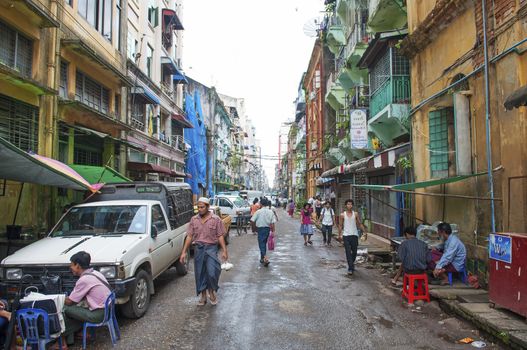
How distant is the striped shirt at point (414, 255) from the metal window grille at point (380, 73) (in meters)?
8.14

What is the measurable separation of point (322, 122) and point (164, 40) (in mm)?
14901

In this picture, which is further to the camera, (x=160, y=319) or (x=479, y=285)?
(x=479, y=285)

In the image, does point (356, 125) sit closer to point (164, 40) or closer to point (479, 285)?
point (479, 285)

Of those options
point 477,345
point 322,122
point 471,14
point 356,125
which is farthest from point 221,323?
point 322,122

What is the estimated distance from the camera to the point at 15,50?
1098 cm

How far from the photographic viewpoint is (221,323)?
6.10 meters

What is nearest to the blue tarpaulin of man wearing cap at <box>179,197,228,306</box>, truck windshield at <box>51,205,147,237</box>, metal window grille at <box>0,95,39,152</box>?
metal window grille at <box>0,95,39,152</box>

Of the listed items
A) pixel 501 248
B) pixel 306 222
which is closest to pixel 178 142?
pixel 306 222

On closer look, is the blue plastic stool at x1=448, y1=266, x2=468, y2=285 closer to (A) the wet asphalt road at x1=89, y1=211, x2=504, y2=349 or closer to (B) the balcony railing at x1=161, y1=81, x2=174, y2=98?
(A) the wet asphalt road at x1=89, y1=211, x2=504, y2=349

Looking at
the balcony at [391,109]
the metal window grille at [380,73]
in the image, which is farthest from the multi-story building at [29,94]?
the metal window grille at [380,73]

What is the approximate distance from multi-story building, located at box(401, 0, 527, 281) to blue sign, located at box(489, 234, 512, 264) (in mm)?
945

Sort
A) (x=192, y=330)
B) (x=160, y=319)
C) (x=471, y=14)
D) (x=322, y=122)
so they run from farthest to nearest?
(x=322, y=122), (x=471, y=14), (x=160, y=319), (x=192, y=330)

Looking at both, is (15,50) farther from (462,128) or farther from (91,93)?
(462,128)

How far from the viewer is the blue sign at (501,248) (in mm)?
5924
